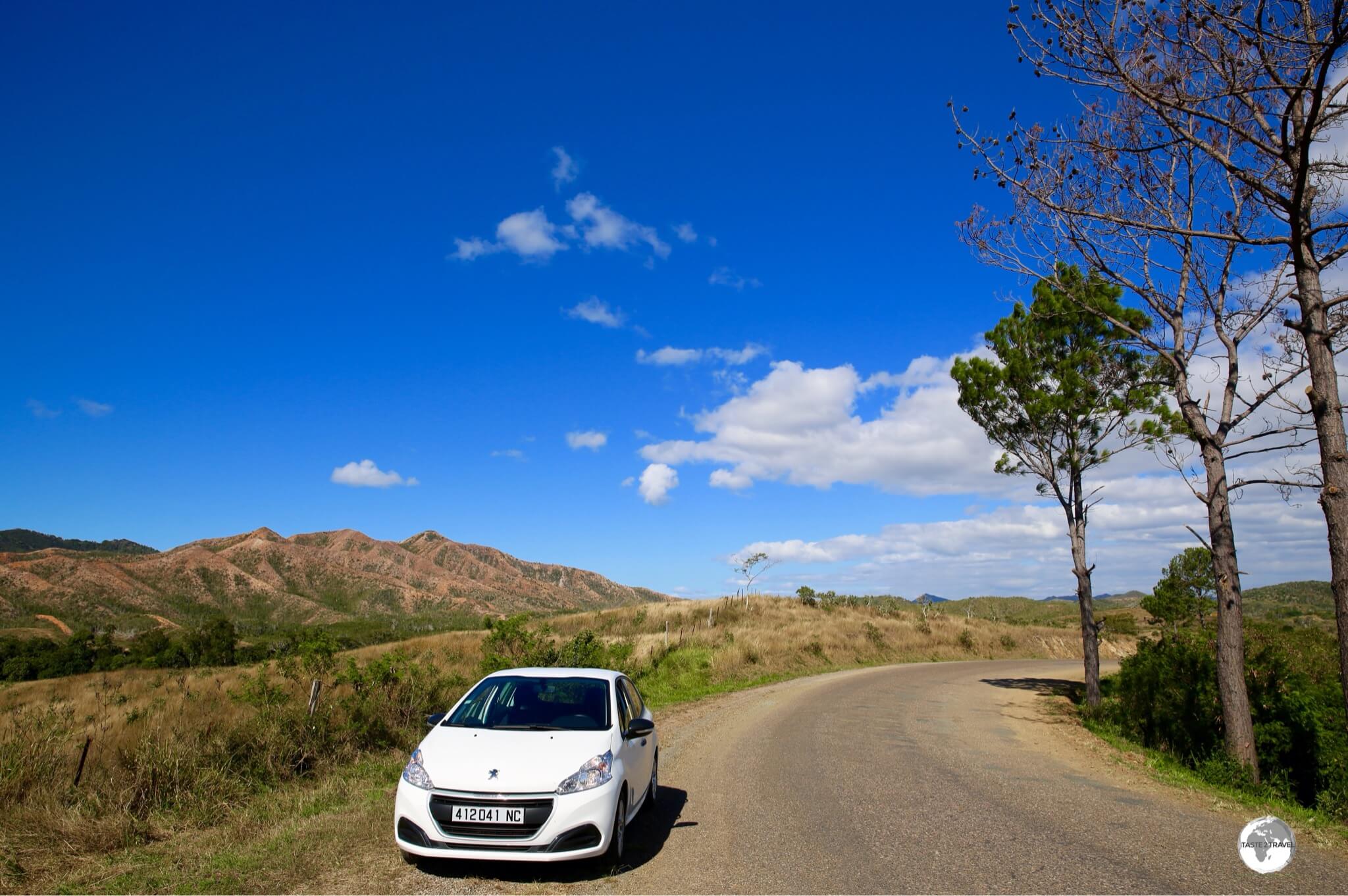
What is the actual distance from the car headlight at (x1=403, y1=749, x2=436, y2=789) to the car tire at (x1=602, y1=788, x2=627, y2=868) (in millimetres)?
1399

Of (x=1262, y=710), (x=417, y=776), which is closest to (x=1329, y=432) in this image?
(x=1262, y=710)

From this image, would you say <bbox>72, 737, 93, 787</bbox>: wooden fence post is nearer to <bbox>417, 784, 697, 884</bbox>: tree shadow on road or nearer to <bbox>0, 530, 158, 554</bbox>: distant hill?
<bbox>417, 784, 697, 884</bbox>: tree shadow on road

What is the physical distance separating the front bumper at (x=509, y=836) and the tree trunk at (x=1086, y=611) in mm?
14415

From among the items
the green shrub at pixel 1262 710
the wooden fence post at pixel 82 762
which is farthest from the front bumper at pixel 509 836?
the green shrub at pixel 1262 710

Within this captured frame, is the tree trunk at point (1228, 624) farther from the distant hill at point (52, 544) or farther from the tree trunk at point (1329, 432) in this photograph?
the distant hill at point (52, 544)

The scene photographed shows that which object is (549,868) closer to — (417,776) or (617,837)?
(617,837)

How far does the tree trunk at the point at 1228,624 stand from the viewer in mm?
10227

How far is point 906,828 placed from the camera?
692 cm

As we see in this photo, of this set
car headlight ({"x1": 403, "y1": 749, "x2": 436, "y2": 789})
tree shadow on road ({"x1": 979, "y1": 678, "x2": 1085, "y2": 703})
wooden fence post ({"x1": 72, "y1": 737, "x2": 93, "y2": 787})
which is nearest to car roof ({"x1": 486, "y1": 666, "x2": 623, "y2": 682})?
car headlight ({"x1": 403, "y1": 749, "x2": 436, "y2": 789})

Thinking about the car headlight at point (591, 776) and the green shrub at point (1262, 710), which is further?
the green shrub at point (1262, 710)

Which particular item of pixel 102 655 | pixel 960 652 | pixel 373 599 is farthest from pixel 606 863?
pixel 373 599

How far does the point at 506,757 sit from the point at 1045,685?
22.9m

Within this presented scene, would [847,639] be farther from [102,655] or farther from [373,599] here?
[373,599]

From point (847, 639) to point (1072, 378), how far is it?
1939 centimetres
